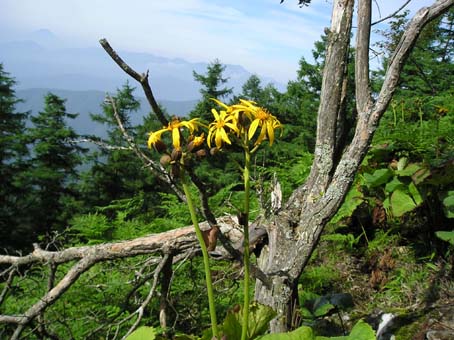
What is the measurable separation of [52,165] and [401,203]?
2285 cm

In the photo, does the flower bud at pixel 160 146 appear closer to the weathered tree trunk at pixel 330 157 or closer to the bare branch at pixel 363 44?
the weathered tree trunk at pixel 330 157

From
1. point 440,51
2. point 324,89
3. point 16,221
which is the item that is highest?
point 440,51

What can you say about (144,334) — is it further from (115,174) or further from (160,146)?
(115,174)

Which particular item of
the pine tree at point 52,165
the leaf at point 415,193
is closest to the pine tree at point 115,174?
the pine tree at point 52,165

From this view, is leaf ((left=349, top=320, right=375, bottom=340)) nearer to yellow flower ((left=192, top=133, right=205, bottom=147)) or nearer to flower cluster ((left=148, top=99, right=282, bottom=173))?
flower cluster ((left=148, top=99, right=282, bottom=173))

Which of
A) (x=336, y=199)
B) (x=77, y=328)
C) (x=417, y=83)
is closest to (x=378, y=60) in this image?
(x=336, y=199)

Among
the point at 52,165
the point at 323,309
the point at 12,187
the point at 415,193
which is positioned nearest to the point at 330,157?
the point at 323,309

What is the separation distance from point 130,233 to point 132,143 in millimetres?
2998

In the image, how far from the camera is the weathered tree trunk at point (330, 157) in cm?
247

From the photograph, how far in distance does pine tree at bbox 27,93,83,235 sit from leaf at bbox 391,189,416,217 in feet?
65.1

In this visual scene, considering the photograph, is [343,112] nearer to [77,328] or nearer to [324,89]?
[324,89]

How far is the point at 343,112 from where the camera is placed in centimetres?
299

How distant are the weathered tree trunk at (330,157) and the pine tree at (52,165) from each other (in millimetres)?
20331

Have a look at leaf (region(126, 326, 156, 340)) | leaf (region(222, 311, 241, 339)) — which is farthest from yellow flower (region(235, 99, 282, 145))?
leaf (region(126, 326, 156, 340))
